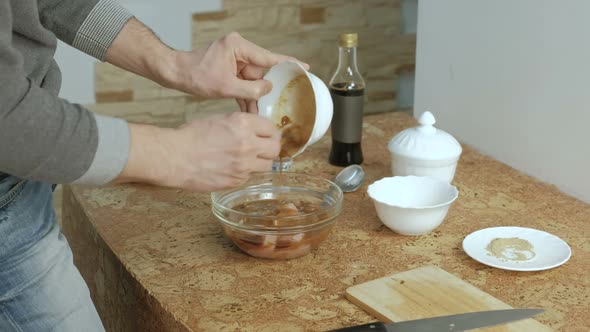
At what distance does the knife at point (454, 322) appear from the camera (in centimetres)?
109

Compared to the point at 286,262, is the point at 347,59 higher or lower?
higher

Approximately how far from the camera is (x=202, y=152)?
3.74 feet

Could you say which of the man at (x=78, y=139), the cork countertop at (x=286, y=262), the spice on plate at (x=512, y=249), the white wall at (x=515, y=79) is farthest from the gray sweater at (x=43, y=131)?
the white wall at (x=515, y=79)

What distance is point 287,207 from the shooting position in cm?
134

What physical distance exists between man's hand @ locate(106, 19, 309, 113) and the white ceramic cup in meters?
0.02

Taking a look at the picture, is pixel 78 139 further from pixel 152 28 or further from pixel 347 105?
pixel 152 28

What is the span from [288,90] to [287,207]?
0.20m

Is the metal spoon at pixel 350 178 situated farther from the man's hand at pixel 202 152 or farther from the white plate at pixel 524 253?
the man's hand at pixel 202 152

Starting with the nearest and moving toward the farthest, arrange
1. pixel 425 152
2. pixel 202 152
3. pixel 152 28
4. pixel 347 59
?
pixel 202 152 → pixel 425 152 → pixel 347 59 → pixel 152 28

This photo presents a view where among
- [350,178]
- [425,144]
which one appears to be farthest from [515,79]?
[350,178]

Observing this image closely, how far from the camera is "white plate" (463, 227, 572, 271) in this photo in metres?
1.29

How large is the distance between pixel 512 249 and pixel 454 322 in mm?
286

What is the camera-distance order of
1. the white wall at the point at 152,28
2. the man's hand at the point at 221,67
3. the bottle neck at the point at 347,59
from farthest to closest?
the white wall at the point at 152,28, the bottle neck at the point at 347,59, the man's hand at the point at 221,67

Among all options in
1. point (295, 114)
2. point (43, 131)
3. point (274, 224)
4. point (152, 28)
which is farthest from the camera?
point (152, 28)
